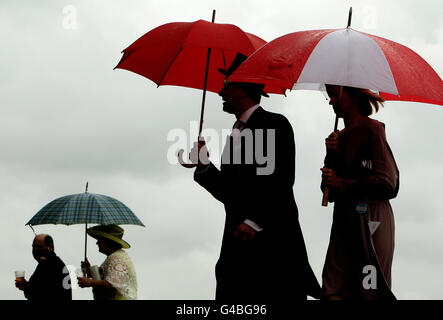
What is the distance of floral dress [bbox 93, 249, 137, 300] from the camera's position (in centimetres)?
874

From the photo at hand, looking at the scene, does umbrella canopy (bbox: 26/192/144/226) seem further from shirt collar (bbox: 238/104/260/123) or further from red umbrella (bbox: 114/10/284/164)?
shirt collar (bbox: 238/104/260/123)

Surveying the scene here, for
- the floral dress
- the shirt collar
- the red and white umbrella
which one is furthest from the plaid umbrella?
the red and white umbrella

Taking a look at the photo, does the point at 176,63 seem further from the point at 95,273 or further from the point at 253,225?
the point at 253,225

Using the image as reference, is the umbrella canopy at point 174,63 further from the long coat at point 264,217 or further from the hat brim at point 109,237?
the hat brim at point 109,237

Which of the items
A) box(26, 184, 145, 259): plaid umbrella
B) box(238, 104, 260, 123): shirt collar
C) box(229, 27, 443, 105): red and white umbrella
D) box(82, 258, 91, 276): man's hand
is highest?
box(229, 27, 443, 105): red and white umbrella

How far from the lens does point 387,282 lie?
6.47 metres

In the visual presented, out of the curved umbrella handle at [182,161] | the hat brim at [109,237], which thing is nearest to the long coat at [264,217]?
the curved umbrella handle at [182,161]

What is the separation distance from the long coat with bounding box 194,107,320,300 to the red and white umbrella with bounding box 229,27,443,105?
0.50 meters

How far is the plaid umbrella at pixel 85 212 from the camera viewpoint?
952 cm

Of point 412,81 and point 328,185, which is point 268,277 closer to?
point 328,185

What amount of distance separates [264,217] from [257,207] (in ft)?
0.31

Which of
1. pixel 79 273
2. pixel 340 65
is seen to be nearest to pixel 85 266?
pixel 79 273
